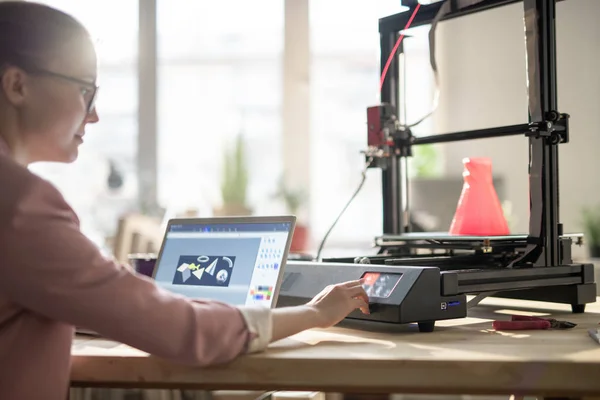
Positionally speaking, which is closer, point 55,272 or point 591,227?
point 55,272

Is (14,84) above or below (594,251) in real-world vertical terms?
above

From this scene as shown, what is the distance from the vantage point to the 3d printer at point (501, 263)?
3.53ft

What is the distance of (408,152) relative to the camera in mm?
1640

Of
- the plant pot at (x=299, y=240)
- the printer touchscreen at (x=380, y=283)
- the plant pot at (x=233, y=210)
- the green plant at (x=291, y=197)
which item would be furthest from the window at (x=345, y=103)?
the printer touchscreen at (x=380, y=283)

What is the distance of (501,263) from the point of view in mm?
1350

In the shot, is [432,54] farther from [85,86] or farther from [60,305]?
[60,305]

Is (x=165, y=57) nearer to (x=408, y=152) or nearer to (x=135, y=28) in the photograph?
(x=135, y=28)

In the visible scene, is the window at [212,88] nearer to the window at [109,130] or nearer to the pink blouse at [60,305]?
the window at [109,130]

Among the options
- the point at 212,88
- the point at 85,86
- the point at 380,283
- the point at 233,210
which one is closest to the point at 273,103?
the point at 212,88

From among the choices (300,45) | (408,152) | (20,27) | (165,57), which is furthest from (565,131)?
(165,57)

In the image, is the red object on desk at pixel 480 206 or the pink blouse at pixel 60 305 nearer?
the pink blouse at pixel 60 305

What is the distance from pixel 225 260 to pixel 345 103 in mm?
2885

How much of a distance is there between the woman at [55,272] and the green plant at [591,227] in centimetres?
258

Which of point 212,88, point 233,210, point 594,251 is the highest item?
point 212,88
